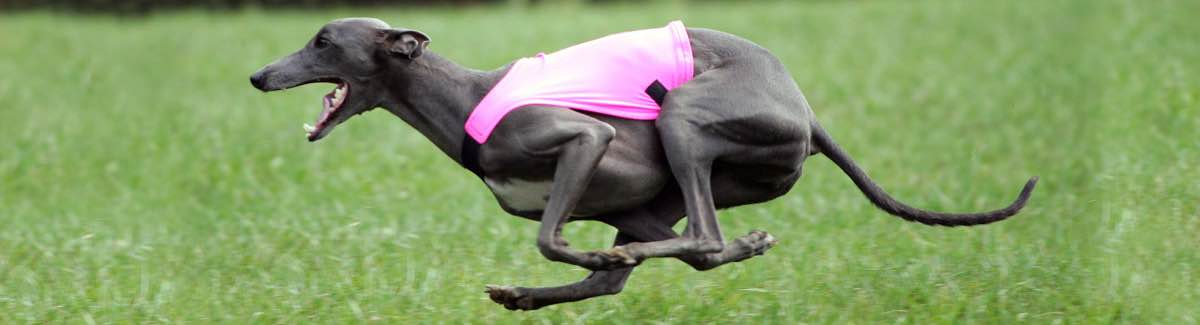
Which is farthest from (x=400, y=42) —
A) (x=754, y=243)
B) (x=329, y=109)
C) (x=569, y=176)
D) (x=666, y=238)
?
(x=754, y=243)

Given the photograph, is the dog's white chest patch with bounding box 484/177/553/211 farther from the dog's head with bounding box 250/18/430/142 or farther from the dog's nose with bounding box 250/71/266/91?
the dog's nose with bounding box 250/71/266/91

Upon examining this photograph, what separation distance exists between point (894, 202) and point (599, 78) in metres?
1.33

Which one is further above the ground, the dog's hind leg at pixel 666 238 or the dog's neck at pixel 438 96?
the dog's neck at pixel 438 96

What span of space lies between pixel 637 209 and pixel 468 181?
3662 mm

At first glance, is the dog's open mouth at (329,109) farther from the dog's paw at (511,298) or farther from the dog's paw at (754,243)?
the dog's paw at (754,243)

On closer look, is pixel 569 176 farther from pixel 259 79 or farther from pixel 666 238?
pixel 259 79

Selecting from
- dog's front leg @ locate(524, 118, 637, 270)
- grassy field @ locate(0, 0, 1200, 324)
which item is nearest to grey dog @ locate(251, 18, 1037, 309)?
dog's front leg @ locate(524, 118, 637, 270)

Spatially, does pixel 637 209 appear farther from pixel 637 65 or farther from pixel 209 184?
pixel 209 184

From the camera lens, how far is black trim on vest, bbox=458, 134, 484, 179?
5.39 m

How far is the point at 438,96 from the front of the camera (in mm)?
5504

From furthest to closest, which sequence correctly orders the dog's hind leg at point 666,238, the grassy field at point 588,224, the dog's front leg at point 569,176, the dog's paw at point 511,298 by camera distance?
1. the grassy field at point 588,224
2. the dog's paw at point 511,298
3. the dog's hind leg at point 666,238
4. the dog's front leg at point 569,176

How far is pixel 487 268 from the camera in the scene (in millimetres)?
6809

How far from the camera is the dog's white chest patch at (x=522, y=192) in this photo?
213 inches

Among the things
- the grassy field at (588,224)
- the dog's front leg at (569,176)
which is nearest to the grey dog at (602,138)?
the dog's front leg at (569,176)
